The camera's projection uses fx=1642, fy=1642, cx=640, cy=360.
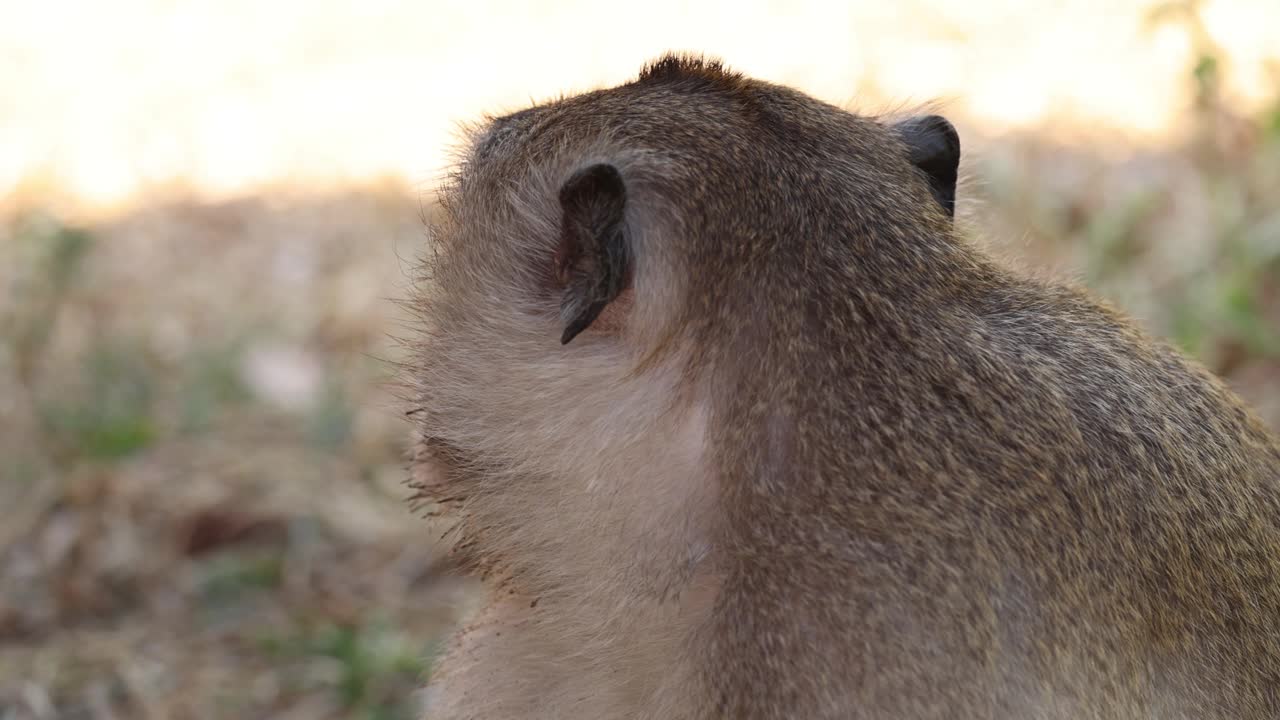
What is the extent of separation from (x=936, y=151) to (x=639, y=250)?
1.86ft

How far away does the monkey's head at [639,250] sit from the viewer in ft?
6.04

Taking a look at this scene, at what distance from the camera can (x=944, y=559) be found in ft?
5.59

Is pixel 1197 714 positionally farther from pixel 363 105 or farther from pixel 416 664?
pixel 363 105

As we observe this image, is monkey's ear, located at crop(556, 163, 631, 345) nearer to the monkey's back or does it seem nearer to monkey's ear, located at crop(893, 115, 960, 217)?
the monkey's back

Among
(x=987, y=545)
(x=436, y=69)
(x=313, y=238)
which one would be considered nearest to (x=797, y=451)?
(x=987, y=545)

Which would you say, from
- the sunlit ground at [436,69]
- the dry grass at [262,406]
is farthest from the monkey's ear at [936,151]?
the sunlit ground at [436,69]

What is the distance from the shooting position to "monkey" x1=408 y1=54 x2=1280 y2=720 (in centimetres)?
170

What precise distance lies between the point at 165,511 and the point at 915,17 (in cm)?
341

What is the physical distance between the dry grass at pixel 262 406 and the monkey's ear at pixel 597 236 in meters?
0.83

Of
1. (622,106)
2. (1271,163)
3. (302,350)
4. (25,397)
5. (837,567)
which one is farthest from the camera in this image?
(302,350)


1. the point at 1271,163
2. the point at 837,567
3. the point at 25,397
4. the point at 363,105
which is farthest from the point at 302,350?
the point at 837,567

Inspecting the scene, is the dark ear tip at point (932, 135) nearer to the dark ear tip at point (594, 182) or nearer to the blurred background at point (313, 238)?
the blurred background at point (313, 238)

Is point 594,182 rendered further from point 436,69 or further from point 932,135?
point 436,69

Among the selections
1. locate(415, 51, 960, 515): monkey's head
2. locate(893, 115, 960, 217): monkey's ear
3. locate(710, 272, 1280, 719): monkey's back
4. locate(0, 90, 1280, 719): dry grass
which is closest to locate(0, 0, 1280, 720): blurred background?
locate(0, 90, 1280, 719): dry grass
